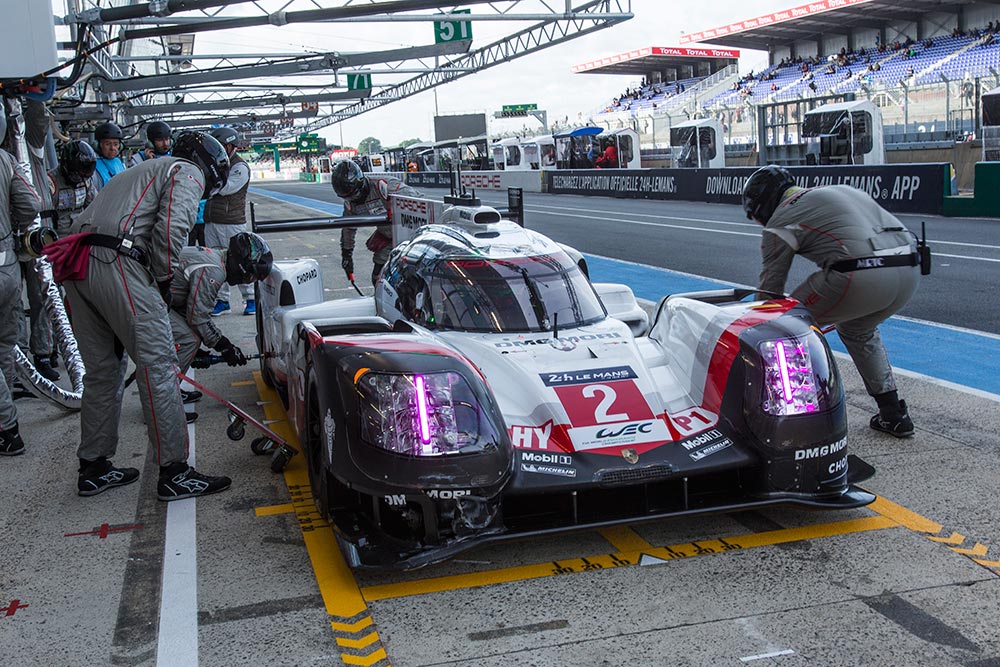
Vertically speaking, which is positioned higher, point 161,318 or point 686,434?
point 161,318

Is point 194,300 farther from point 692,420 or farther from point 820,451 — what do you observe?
point 820,451

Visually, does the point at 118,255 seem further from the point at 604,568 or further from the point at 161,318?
the point at 604,568

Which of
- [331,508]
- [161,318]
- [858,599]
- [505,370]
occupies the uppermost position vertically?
[161,318]

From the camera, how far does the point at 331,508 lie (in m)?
4.07

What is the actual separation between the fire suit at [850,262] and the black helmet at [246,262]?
3.08m

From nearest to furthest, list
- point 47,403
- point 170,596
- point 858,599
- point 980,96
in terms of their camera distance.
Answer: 1. point 858,599
2. point 170,596
3. point 47,403
4. point 980,96

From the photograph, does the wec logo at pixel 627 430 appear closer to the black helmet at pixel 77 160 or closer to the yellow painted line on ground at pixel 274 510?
the yellow painted line on ground at pixel 274 510

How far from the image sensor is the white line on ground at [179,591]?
3.35m

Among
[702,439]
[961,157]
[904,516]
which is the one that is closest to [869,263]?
[904,516]

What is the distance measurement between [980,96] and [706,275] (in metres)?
19.6

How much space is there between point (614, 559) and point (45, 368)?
5.53 m

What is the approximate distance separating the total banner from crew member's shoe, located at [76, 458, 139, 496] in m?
14.2

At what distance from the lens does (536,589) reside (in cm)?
375

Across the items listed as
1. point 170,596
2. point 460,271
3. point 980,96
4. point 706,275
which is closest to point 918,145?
point 980,96
